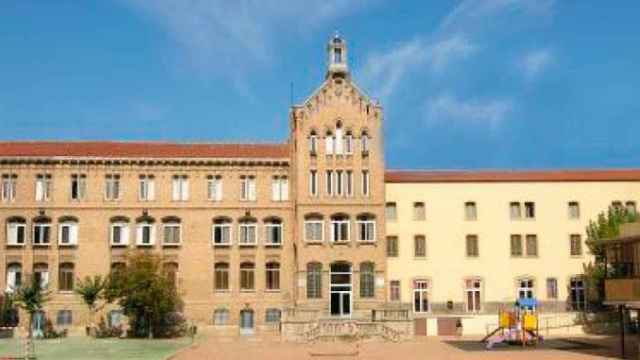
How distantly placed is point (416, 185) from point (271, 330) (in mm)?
15054

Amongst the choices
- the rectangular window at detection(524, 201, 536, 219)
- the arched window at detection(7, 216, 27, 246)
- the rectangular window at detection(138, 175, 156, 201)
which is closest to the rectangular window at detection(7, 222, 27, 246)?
the arched window at detection(7, 216, 27, 246)

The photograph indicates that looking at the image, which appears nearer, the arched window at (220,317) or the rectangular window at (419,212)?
the arched window at (220,317)

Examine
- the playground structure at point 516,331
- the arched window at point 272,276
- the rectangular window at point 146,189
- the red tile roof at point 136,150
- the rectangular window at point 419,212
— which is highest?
the red tile roof at point 136,150

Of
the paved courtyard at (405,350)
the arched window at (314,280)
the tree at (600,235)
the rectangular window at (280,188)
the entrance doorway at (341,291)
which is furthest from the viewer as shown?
the rectangular window at (280,188)

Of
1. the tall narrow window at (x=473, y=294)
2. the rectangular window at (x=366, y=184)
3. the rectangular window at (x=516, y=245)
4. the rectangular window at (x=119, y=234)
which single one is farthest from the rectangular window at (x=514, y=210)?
the rectangular window at (x=119, y=234)

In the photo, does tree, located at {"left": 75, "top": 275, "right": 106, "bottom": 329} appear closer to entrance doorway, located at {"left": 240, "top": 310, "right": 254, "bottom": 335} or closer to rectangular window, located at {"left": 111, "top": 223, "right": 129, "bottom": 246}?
rectangular window, located at {"left": 111, "top": 223, "right": 129, "bottom": 246}

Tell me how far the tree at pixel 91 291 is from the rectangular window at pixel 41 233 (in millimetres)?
4063

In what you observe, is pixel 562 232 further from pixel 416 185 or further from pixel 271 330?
pixel 271 330

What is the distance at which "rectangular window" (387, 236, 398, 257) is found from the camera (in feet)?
→ 217

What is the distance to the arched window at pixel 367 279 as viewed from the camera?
211 ft

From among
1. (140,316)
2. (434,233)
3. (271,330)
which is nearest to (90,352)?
(140,316)

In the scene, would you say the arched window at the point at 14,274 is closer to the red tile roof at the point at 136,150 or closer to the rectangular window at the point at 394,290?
the red tile roof at the point at 136,150

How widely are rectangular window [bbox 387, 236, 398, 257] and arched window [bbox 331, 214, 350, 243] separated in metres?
3.38

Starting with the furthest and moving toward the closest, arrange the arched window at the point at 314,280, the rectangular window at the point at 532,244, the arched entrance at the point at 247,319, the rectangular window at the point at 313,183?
the rectangular window at the point at 532,244 < the rectangular window at the point at 313,183 < the arched entrance at the point at 247,319 < the arched window at the point at 314,280
